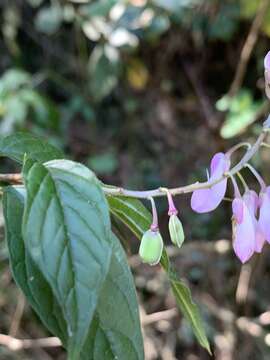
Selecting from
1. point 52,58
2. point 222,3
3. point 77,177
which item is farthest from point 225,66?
point 77,177

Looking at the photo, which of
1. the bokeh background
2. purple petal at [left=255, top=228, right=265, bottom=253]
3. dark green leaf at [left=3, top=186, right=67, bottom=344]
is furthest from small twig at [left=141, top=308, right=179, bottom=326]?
dark green leaf at [left=3, top=186, right=67, bottom=344]

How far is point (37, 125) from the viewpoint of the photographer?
2.44m

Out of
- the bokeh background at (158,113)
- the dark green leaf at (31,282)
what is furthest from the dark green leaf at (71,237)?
the bokeh background at (158,113)

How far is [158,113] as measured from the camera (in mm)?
3166

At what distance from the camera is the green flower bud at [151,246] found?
74 cm

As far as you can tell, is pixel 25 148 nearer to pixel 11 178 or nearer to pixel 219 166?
pixel 11 178

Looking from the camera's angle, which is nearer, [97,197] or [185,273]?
[97,197]

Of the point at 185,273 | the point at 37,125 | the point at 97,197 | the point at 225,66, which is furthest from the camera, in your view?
the point at 225,66

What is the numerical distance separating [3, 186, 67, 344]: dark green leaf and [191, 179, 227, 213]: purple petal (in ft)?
0.66

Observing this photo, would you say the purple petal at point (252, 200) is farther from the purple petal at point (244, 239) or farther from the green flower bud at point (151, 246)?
the green flower bud at point (151, 246)

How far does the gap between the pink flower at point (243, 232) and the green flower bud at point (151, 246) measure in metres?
0.11

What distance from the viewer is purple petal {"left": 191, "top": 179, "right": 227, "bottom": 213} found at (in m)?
0.81

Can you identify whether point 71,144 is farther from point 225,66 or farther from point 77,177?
point 77,177

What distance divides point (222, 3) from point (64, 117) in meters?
0.85
